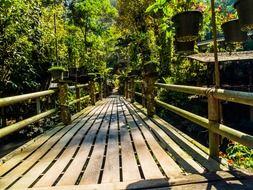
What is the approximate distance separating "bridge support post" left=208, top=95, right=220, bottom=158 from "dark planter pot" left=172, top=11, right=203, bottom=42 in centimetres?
107

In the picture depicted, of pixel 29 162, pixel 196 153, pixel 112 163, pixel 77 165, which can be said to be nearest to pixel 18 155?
Answer: pixel 29 162

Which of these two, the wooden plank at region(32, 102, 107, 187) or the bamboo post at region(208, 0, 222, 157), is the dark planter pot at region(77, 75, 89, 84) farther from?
the bamboo post at region(208, 0, 222, 157)

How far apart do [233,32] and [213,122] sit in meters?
1.26

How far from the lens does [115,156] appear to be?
359cm

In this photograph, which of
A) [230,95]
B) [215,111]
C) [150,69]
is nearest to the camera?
[230,95]

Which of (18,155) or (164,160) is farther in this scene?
(18,155)

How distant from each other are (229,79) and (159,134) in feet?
56.5

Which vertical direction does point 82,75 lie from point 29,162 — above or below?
above

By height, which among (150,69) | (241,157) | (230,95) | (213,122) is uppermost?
(150,69)

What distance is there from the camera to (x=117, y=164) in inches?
128

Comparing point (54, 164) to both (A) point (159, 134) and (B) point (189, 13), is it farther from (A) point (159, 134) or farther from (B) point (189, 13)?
(B) point (189, 13)

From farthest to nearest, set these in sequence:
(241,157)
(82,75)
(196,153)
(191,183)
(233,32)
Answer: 1. (82,75)
2. (241,157)
3. (233,32)
4. (196,153)
5. (191,183)

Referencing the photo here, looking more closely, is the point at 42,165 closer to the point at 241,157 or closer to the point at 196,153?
the point at 196,153

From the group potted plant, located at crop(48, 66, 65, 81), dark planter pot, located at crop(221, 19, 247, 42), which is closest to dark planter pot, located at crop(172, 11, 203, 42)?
dark planter pot, located at crop(221, 19, 247, 42)
